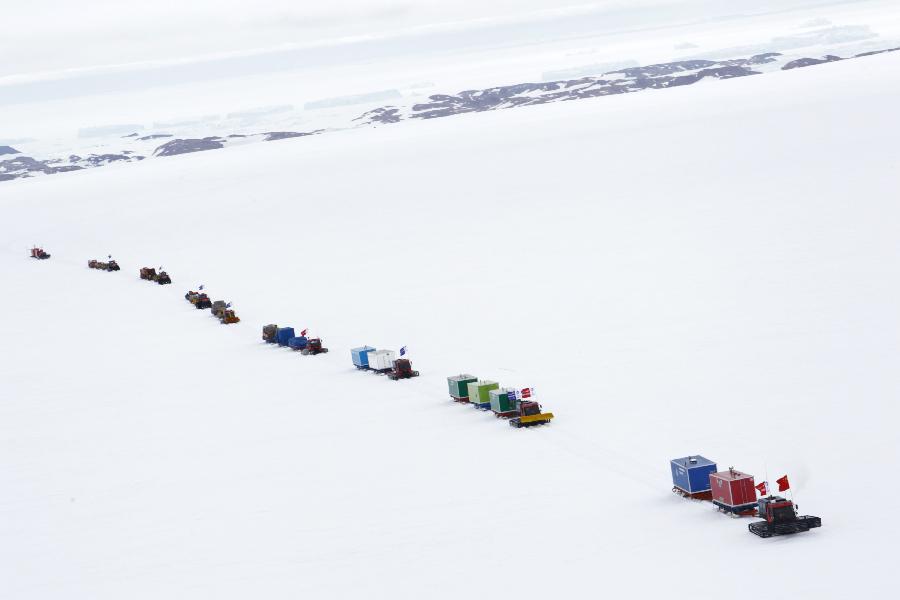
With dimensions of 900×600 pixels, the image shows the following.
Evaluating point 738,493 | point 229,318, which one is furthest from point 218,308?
point 738,493

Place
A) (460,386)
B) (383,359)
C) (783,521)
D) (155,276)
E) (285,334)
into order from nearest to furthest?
(783,521), (460,386), (383,359), (285,334), (155,276)

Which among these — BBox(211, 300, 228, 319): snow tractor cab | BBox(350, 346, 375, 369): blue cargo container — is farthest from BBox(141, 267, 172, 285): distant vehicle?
BBox(350, 346, 375, 369): blue cargo container

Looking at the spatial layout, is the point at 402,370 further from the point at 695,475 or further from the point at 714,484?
the point at 714,484

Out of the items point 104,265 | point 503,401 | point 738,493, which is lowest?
point 104,265

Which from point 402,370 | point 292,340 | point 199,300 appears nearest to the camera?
point 402,370

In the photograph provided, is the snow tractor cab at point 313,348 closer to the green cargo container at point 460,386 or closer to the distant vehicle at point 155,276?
the green cargo container at point 460,386

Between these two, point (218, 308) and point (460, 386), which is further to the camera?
point (218, 308)
